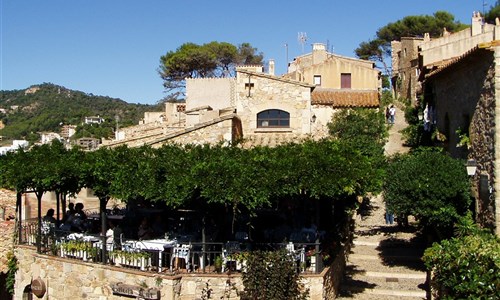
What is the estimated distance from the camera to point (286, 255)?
42.0 ft

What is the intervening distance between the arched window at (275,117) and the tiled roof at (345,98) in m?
5.00

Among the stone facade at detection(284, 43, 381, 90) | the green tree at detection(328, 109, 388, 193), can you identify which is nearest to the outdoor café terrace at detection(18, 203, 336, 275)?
the green tree at detection(328, 109, 388, 193)

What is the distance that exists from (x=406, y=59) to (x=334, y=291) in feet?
105

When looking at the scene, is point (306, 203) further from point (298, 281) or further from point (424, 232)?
point (424, 232)

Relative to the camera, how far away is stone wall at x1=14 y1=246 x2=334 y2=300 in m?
13.1

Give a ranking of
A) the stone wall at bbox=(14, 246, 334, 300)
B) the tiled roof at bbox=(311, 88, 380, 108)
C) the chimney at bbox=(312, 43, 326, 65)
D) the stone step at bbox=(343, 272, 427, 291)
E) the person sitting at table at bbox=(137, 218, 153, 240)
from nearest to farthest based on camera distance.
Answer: the stone wall at bbox=(14, 246, 334, 300) < the stone step at bbox=(343, 272, 427, 291) < the person sitting at table at bbox=(137, 218, 153, 240) < the tiled roof at bbox=(311, 88, 380, 108) < the chimney at bbox=(312, 43, 326, 65)

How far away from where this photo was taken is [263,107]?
25.6 meters

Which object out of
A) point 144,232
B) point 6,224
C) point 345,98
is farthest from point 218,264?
point 345,98

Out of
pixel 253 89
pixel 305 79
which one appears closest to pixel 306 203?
pixel 253 89

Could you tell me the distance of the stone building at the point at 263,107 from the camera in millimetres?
22906

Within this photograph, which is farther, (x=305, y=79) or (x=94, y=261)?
(x=305, y=79)

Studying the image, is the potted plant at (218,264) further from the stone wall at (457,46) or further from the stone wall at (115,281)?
the stone wall at (457,46)

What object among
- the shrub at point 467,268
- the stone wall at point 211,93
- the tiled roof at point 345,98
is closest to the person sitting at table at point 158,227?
the shrub at point 467,268

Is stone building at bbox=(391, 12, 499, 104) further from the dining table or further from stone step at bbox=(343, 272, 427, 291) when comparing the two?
the dining table
